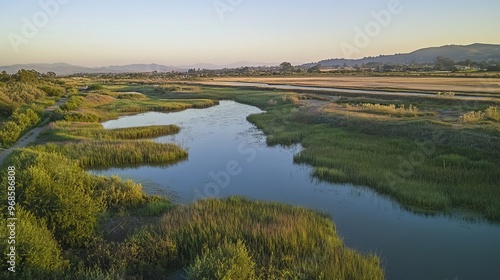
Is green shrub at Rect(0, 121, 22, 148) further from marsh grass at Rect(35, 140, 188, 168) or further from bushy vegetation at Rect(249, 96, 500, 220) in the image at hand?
bushy vegetation at Rect(249, 96, 500, 220)

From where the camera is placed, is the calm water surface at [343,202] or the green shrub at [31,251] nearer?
the green shrub at [31,251]

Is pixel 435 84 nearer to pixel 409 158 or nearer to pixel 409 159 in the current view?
pixel 409 158

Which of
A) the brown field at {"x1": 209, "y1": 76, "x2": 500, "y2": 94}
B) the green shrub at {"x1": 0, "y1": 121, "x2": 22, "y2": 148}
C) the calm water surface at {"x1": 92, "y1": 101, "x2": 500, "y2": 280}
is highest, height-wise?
the brown field at {"x1": 209, "y1": 76, "x2": 500, "y2": 94}

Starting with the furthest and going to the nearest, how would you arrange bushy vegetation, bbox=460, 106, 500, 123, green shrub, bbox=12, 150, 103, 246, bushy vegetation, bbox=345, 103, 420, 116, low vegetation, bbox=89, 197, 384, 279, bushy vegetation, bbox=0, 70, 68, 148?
bushy vegetation, bbox=345, 103, 420, 116
bushy vegetation, bbox=0, 70, 68, 148
bushy vegetation, bbox=460, 106, 500, 123
green shrub, bbox=12, 150, 103, 246
low vegetation, bbox=89, 197, 384, 279

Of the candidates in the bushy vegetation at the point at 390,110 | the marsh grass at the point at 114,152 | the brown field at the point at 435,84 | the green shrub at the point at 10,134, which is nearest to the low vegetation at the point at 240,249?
the marsh grass at the point at 114,152

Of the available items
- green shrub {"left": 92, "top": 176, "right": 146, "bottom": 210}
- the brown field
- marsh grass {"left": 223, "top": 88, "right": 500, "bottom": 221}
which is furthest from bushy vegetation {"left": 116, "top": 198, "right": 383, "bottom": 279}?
the brown field

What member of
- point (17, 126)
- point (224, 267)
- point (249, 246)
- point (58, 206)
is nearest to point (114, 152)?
point (17, 126)

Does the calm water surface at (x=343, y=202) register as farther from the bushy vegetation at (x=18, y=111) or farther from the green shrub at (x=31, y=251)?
the bushy vegetation at (x=18, y=111)

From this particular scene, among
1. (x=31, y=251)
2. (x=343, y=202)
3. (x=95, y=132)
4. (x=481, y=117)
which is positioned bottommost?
(x=343, y=202)

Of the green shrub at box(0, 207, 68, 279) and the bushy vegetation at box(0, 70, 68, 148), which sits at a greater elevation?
the green shrub at box(0, 207, 68, 279)
